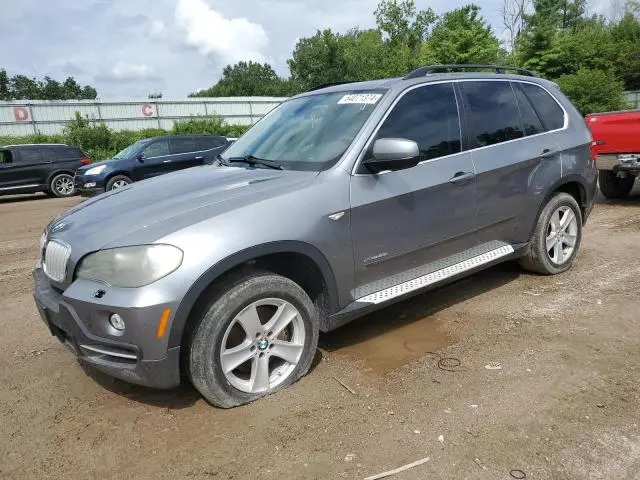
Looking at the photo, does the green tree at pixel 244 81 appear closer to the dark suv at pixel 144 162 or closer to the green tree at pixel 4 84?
the green tree at pixel 4 84

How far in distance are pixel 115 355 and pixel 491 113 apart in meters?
3.37

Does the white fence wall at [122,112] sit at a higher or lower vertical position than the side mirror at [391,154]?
higher

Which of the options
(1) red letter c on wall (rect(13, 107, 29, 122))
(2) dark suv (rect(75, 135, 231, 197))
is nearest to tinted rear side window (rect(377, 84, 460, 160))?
(2) dark suv (rect(75, 135, 231, 197))

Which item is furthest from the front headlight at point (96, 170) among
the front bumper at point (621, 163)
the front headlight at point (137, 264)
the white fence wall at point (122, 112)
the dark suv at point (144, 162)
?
the white fence wall at point (122, 112)

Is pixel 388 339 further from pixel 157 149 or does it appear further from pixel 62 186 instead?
pixel 62 186

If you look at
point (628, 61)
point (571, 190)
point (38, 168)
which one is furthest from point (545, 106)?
point (628, 61)

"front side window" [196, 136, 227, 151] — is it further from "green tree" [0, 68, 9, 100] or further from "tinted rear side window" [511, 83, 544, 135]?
"green tree" [0, 68, 9, 100]

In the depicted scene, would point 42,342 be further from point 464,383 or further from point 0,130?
point 0,130

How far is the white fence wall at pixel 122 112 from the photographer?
31312 millimetres

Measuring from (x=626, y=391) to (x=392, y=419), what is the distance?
4.50ft

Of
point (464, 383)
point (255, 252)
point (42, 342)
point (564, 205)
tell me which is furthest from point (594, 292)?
point (42, 342)

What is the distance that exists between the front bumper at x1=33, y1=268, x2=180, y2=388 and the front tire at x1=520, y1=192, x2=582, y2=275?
3.42 meters

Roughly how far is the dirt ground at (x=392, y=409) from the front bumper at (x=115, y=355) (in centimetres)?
33

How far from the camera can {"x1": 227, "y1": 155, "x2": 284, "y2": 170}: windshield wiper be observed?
367cm
